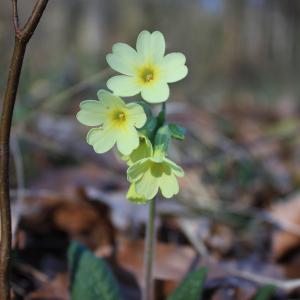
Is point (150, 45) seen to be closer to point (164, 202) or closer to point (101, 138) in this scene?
point (101, 138)

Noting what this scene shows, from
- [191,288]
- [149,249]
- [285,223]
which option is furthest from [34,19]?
[285,223]

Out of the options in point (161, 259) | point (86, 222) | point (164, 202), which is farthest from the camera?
point (164, 202)

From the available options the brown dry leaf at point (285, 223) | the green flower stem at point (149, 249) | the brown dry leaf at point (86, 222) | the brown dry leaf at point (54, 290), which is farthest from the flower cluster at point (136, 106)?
the brown dry leaf at point (285, 223)

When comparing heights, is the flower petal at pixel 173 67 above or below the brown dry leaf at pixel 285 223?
above

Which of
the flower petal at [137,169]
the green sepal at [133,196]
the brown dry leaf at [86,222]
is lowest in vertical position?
the brown dry leaf at [86,222]

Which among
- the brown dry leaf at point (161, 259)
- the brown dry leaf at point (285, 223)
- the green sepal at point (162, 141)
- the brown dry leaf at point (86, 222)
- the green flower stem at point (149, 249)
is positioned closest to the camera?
the green sepal at point (162, 141)

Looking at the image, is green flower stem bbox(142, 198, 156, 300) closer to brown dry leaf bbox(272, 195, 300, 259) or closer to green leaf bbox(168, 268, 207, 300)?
green leaf bbox(168, 268, 207, 300)

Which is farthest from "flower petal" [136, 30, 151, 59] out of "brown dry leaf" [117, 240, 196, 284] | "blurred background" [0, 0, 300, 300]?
"brown dry leaf" [117, 240, 196, 284]

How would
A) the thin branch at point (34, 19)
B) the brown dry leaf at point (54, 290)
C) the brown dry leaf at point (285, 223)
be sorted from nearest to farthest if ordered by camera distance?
the thin branch at point (34, 19) < the brown dry leaf at point (54, 290) < the brown dry leaf at point (285, 223)

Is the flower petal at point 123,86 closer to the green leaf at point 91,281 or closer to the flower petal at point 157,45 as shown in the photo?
the flower petal at point 157,45
